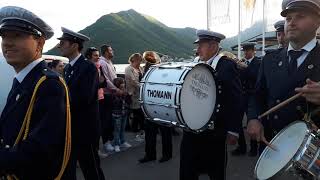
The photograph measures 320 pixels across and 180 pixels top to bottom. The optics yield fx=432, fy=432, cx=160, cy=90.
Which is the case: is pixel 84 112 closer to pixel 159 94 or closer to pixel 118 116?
pixel 159 94

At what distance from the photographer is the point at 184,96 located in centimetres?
392

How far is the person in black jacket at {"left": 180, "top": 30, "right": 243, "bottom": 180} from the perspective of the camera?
4047 mm

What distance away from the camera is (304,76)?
111 inches

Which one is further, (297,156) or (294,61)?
(294,61)

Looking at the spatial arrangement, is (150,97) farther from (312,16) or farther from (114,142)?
(114,142)

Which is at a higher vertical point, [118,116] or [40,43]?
[40,43]

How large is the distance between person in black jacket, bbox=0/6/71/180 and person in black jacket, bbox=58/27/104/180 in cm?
204

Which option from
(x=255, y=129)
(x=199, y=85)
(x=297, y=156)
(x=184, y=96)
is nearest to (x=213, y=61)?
(x=199, y=85)

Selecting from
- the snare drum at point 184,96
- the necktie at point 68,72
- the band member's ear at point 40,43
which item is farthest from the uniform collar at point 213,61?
the band member's ear at point 40,43

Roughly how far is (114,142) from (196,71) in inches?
155

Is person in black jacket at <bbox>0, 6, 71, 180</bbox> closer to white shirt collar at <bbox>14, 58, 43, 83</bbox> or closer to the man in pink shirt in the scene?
white shirt collar at <bbox>14, 58, 43, 83</bbox>

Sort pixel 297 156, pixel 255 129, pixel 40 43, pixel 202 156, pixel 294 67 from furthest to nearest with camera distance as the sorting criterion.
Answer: pixel 202 156
pixel 255 129
pixel 294 67
pixel 40 43
pixel 297 156

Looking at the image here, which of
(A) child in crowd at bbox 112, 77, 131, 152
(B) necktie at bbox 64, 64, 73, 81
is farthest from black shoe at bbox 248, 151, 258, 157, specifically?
(B) necktie at bbox 64, 64, 73, 81

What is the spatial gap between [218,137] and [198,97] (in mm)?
429
